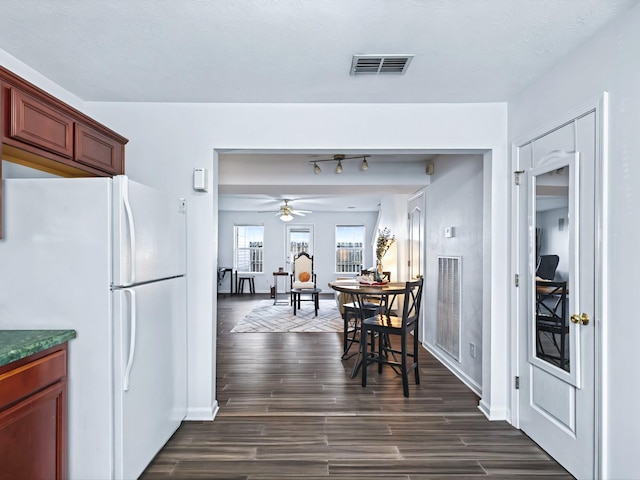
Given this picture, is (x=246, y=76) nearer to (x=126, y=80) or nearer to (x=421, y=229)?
(x=126, y=80)

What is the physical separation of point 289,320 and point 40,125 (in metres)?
5.36

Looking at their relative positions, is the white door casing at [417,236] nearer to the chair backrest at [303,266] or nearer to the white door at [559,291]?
the white door at [559,291]

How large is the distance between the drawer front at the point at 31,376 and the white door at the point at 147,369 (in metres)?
0.25

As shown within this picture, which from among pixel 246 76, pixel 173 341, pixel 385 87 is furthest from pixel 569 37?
pixel 173 341

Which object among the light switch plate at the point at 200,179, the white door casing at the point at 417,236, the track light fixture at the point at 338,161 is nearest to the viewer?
the light switch plate at the point at 200,179

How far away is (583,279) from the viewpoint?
215 cm

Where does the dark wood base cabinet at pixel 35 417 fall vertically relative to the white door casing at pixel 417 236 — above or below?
below

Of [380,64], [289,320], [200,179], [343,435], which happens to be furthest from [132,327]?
[289,320]

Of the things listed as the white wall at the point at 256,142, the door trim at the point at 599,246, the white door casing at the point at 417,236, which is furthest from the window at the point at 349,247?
the door trim at the point at 599,246

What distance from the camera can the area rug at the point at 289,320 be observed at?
6.22m

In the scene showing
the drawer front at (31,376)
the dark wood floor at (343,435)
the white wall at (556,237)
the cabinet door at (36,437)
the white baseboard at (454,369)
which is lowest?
the dark wood floor at (343,435)

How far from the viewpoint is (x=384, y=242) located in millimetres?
5816

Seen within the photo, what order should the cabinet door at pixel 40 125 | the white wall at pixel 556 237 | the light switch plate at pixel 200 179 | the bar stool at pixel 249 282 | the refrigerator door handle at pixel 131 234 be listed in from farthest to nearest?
1. the bar stool at pixel 249 282
2. the light switch plate at pixel 200 179
3. the white wall at pixel 556 237
4. the refrigerator door handle at pixel 131 234
5. the cabinet door at pixel 40 125

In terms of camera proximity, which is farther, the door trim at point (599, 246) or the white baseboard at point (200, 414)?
the white baseboard at point (200, 414)
